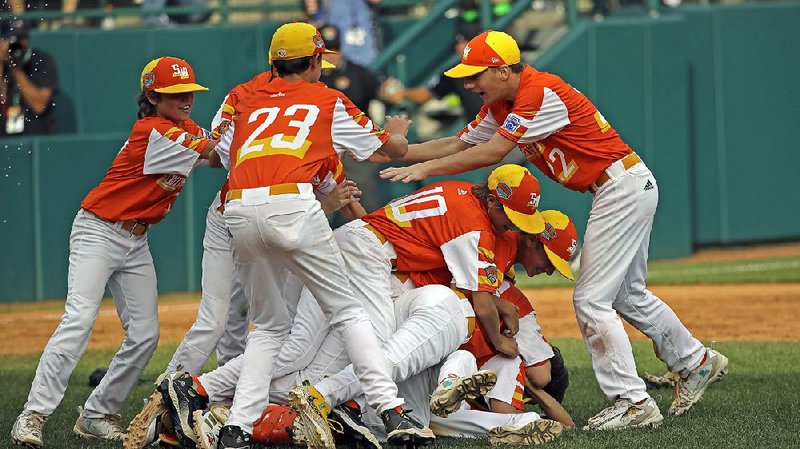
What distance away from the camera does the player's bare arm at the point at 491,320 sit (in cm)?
654

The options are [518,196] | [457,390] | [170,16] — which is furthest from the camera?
[170,16]

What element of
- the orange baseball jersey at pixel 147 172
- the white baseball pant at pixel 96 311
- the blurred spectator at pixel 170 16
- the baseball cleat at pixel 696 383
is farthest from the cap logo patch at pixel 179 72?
the blurred spectator at pixel 170 16

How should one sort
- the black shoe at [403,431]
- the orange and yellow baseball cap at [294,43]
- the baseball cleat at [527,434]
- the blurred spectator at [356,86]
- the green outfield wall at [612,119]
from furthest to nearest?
the green outfield wall at [612,119]
the blurred spectator at [356,86]
the orange and yellow baseball cap at [294,43]
the baseball cleat at [527,434]
the black shoe at [403,431]

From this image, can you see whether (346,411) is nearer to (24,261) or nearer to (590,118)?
(590,118)

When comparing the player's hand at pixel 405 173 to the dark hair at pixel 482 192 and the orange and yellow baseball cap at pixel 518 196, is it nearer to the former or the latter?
the dark hair at pixel 482 192

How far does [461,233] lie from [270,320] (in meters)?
1.08

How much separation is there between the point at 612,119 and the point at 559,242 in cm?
790

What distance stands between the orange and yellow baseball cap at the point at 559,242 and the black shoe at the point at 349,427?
1.39 metres

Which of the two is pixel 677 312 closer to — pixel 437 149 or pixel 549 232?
pixel 437 149

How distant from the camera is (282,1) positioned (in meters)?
15.0

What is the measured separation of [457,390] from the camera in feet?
19.6

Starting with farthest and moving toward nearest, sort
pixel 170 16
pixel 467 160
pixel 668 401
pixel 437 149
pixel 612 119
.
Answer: pixel 170 16 < pixel 612 119 < pixel 437 149 < pixel 668 401 < pixel 467 160

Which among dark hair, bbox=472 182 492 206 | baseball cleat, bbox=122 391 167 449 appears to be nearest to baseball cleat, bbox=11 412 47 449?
baseball cleat, bbox=122 391 167 449

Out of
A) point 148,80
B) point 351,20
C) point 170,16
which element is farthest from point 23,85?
point 148,80
